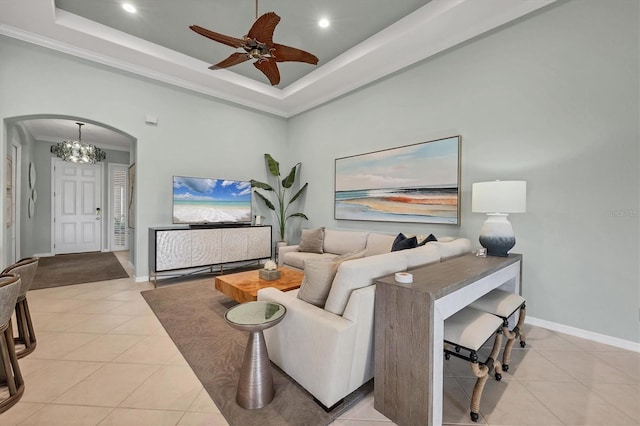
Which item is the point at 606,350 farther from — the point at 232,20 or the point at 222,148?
the point at 222,148

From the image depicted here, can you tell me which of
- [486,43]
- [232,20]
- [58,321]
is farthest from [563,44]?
[58,321]

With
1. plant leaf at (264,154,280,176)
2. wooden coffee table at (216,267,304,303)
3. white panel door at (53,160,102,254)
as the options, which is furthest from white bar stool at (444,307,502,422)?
white panel door at (53,160,102,254)

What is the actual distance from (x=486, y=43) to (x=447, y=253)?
251 centimetres

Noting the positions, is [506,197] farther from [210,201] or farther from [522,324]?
[210,201]

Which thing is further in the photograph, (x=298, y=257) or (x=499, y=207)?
(x=298, y=257)

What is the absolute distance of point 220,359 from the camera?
84.0 inches

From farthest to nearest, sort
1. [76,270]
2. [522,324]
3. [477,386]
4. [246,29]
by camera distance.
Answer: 1. [76,270]
2. [246,29]
3. [522,324]
4. [477,386]

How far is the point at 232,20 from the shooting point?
3.30m

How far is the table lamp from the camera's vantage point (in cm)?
241

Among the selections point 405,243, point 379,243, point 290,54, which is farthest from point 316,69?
point 405,243

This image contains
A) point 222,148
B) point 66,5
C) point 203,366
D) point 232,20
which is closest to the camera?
point 203,366

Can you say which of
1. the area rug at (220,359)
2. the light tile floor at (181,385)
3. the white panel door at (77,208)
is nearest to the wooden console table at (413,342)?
the light tile floor at (181,385)

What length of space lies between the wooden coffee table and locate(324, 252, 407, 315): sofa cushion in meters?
1.22

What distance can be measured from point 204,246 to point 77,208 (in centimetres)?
503
